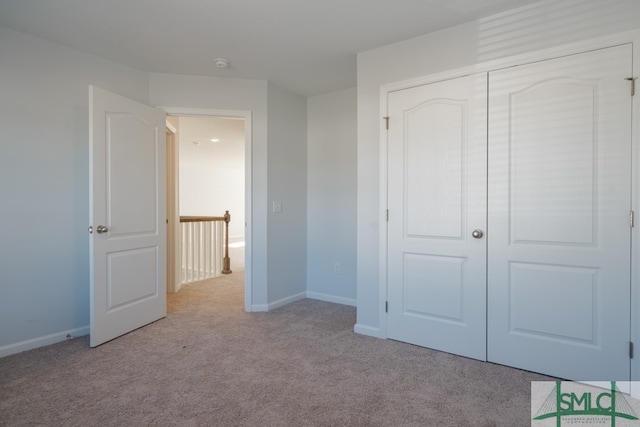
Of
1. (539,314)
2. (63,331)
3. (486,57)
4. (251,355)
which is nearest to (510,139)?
(486,57)

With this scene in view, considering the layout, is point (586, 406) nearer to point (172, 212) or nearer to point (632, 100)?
point (632, 100)

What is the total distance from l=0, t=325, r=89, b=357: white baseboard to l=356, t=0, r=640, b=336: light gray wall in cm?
241

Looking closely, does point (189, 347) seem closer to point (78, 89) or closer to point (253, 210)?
point (253, 210)

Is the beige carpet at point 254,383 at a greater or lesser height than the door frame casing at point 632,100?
lesser

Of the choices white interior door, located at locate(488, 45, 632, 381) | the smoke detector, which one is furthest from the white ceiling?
white interior door, located at locate(488, 45, 632, 381)

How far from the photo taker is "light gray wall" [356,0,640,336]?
6.89ft

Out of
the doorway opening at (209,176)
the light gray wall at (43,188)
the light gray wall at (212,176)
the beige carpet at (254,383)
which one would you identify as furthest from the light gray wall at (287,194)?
the light gray wall at (212,176)

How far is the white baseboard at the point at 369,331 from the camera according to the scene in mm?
2924

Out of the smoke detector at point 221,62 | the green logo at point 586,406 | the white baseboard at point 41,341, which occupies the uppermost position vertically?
the smoke detector at point 221,62

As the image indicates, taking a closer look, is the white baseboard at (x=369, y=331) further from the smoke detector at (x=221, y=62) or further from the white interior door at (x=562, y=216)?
the smoke detector at (x=221, y=62)

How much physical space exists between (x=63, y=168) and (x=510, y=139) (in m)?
3.46

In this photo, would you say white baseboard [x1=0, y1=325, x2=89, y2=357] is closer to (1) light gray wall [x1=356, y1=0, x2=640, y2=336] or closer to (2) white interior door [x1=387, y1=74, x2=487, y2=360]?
(1) light gray wall [x1=356, y1=0, x2=640, y2=336]

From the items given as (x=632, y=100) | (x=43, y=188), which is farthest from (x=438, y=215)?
(x=43, y=188)

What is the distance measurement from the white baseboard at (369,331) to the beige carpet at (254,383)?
7 centimetres
